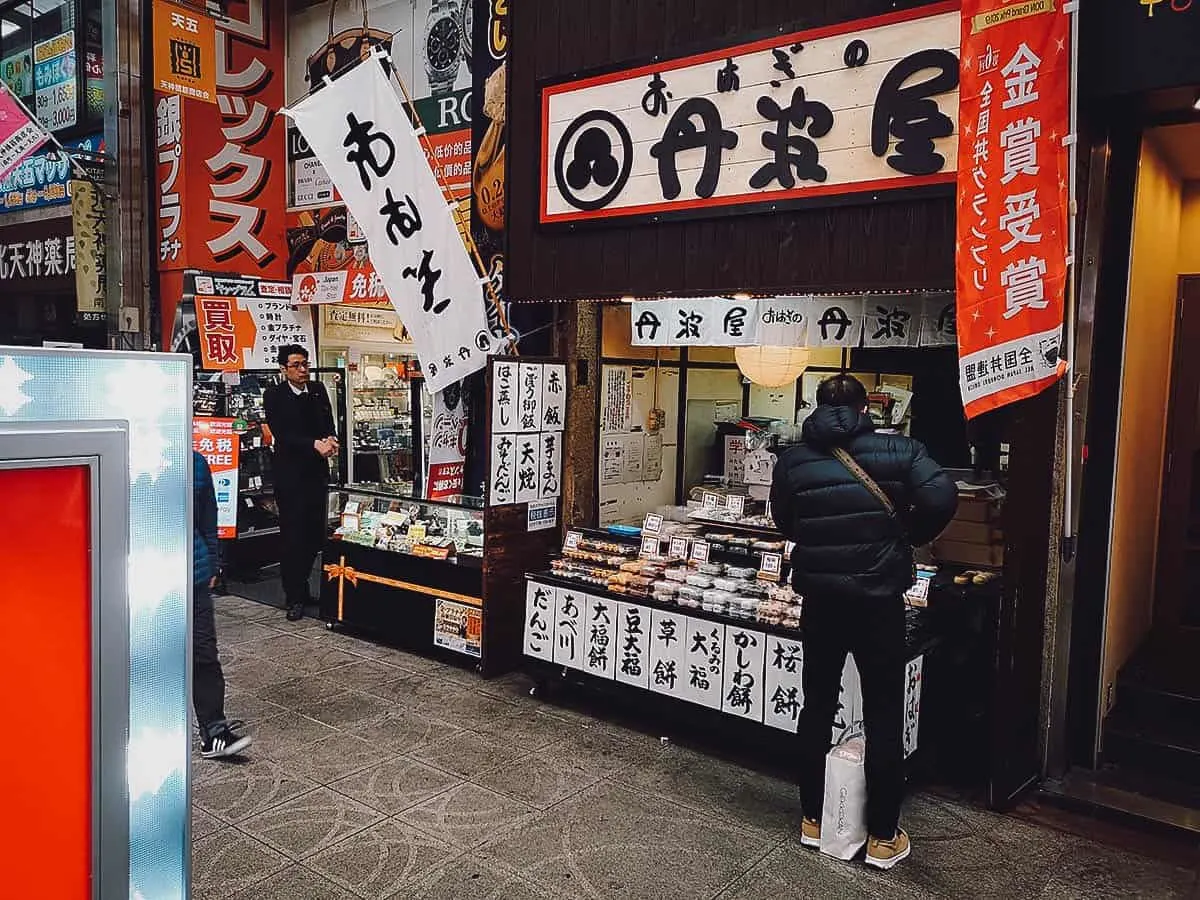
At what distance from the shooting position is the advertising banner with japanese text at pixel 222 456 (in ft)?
31.6

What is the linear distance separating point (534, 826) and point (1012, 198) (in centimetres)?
425

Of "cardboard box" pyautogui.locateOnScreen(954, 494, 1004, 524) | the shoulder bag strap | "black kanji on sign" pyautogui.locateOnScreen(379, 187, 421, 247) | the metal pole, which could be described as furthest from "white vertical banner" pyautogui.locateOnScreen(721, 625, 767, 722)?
"black kanji on sign" pyautogui.locateOnScreen(379, 187, 421, 247)

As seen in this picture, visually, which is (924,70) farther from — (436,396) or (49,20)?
Answer: (49,20)

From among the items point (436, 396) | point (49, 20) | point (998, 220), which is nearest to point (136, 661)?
point (998, 220)

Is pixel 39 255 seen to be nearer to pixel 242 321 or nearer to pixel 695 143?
pixel 242 321

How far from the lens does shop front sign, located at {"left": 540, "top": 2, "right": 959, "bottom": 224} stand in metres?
5.32

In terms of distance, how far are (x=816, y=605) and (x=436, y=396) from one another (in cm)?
480

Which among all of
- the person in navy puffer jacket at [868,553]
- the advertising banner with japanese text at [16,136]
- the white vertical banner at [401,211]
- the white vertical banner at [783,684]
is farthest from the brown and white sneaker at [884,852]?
the advertising banner with japanese text at [16,136]

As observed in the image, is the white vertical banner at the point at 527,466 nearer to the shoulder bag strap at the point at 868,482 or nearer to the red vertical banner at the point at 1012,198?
the shoulder bag strap at the point at 868,482

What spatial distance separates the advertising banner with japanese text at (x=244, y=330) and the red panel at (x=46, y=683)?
28.8 feet

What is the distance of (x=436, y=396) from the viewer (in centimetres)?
853

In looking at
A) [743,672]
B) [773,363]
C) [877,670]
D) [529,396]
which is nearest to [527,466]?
[529,396]

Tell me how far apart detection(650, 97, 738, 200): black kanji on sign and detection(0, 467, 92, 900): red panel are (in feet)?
17.0

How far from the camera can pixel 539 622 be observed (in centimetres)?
691
